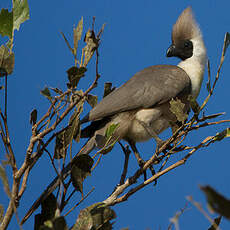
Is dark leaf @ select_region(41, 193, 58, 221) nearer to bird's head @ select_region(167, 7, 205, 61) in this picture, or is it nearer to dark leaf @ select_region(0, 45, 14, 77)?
dark leaf @ select_region(0, 45, 14, 77)

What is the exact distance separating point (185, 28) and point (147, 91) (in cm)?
56

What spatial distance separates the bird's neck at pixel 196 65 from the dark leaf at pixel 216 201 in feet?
4.94

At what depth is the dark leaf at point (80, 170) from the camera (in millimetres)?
1079

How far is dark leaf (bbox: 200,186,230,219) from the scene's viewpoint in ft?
1.39

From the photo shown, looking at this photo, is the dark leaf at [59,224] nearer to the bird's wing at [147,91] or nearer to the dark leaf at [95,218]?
the dark leaf at [95,218]

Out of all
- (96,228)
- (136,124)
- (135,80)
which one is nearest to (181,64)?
(135,80)

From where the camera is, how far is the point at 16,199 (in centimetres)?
92

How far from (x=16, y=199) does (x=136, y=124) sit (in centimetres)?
97

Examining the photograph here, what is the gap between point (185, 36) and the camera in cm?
216

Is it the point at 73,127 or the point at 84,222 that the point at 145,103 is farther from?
the point at 84,222

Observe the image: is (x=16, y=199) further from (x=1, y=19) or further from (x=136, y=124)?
(x=136, y=124)

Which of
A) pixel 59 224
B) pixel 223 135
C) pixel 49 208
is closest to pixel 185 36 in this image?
pixel 223 135

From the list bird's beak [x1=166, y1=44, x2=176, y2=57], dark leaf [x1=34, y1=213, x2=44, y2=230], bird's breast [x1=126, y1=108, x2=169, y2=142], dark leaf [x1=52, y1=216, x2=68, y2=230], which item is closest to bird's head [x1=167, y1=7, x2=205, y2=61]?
→ bird's beak [x1=166, y1=44, x2=176, y2=57]

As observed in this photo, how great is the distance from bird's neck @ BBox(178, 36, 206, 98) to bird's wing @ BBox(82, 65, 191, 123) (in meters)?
0.06
